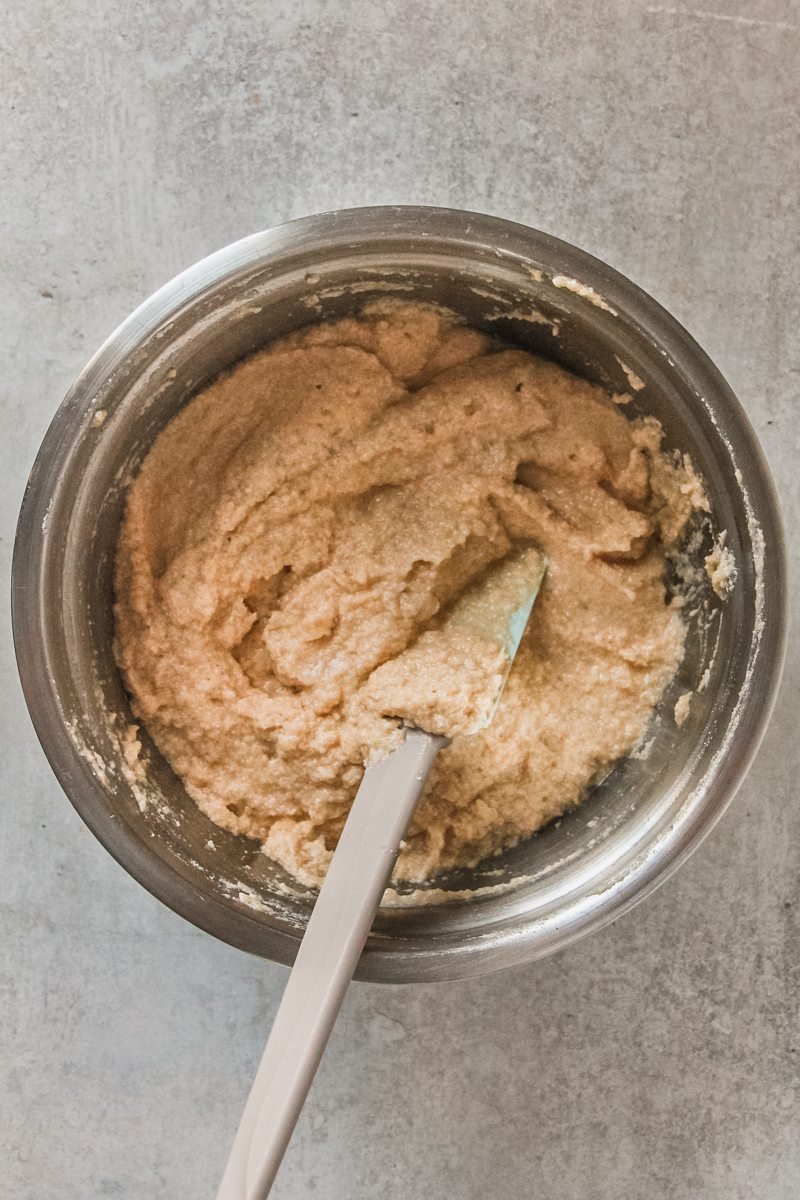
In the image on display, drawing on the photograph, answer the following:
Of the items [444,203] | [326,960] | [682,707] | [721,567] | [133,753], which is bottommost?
[326,960]

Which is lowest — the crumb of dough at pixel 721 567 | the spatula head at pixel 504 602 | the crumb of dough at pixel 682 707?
the crumb of dough at pixel 682 707

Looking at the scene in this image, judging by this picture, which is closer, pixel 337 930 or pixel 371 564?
pixel 337 930

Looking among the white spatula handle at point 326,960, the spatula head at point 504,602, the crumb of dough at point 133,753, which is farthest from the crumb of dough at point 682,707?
the crumb of dough at point 133,753

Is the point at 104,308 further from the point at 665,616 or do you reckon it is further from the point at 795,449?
the point at 795,449

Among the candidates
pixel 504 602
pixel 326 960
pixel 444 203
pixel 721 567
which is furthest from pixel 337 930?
pixel 444 203

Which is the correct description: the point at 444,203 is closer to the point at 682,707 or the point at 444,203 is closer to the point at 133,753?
the point at 682,707

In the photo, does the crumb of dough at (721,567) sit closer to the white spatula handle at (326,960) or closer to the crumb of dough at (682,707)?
the crumb of dough at (682,707)

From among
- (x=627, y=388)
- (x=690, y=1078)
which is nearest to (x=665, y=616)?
(x=627, y=388)
